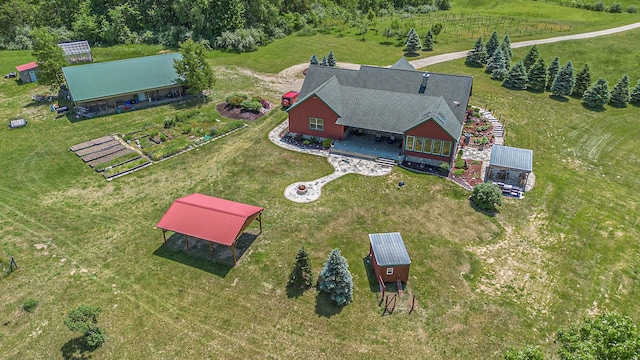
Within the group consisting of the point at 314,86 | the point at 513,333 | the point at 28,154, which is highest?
the point at 314,86

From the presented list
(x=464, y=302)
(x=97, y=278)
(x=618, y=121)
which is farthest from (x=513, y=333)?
(x=618, y=121)

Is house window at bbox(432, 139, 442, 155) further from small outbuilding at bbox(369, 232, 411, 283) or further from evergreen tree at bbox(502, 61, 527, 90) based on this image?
evergreen tree at bbox(502, 61, 527, 90)

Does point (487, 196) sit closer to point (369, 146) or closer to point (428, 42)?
point (369, 146)

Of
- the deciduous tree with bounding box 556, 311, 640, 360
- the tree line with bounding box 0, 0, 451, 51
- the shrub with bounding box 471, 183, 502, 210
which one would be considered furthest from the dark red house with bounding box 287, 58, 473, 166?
the tree line with bounding box 0, 0, 451, 51

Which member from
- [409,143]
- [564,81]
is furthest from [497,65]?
[409,143]

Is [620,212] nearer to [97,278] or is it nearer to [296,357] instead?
[296,357]
